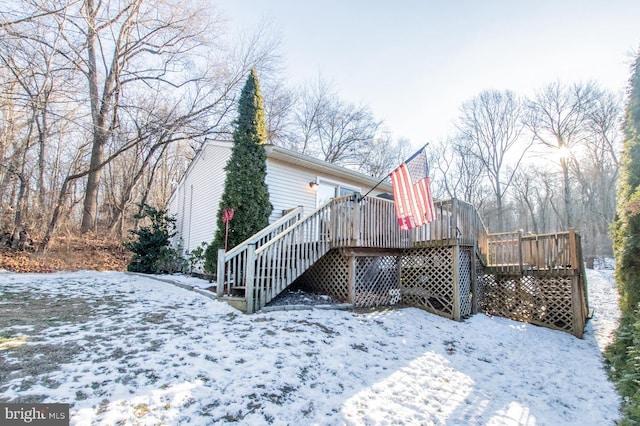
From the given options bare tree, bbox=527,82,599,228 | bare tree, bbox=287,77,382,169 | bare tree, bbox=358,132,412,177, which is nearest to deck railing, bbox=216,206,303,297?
bare tree, bbox=287,77,382,169

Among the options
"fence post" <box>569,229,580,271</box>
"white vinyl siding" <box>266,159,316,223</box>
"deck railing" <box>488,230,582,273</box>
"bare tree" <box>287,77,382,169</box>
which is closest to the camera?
"fence post" <box>569,229,580,271</box>

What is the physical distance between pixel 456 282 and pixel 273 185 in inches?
226

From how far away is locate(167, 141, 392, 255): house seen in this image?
9.71 metres

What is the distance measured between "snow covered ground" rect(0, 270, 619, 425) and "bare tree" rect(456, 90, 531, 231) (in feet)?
71.1

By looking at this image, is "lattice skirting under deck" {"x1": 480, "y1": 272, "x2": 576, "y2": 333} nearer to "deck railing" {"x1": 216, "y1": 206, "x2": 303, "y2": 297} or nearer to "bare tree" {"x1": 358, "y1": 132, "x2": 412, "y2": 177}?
"deck railing" {"x1": 216, "y1": 206, "x2": 303, "y2": 297}

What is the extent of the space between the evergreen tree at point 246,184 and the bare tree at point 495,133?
2186 centimetres

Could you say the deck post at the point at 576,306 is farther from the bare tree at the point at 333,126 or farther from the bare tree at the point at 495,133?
the bare tree at the point at 333,126

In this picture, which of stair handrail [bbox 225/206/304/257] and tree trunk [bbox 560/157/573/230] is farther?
tree trunk [bbox 560/157/573/230]

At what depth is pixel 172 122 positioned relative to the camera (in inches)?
611

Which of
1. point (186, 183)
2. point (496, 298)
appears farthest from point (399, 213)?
point (186, 183)

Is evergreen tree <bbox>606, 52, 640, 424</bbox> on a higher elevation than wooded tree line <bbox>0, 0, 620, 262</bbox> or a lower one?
lower

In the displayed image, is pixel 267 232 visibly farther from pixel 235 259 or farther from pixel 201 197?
pixel 201 197

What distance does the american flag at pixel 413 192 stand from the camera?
248 inches

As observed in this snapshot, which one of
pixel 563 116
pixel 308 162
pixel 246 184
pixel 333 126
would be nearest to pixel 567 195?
pixel 563 116
